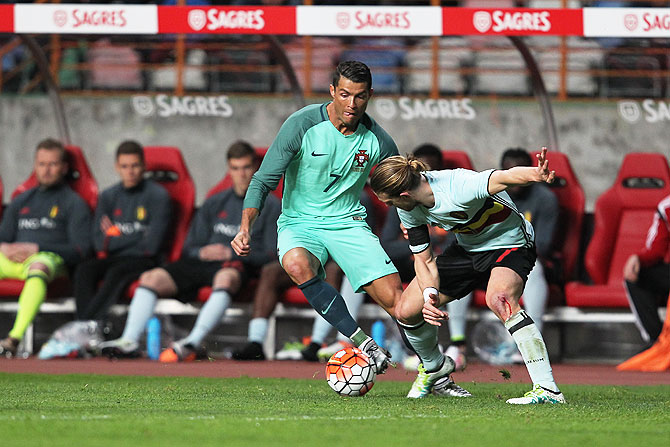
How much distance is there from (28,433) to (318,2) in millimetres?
9603

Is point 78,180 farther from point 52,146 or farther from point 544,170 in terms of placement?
point 544,170

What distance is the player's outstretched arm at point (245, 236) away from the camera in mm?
6207

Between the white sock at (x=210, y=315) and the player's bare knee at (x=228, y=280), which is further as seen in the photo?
the player's bare knee at (x=228, y=280)

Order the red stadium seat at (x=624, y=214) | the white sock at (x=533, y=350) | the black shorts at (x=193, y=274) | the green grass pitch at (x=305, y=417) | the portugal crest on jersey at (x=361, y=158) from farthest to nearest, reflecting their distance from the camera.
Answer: the red stadium seat at (x=624, y=214), the black shorts at (x=193, y=274), the portugal crest on jersey at (x=361, y=158), the white sock at (x=533, y=350), the green grass pitch at (x=305, y=417)

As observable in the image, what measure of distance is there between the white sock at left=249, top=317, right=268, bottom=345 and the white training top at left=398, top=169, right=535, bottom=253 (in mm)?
3307

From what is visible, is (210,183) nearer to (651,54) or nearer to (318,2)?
(318,2)

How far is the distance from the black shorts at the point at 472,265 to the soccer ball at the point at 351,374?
601 mm

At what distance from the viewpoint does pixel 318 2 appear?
13.5 m

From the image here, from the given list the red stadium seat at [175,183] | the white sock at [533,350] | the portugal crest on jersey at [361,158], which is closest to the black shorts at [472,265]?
the white sock at [533,350]

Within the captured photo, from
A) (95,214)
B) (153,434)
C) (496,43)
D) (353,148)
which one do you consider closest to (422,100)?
(496,43)

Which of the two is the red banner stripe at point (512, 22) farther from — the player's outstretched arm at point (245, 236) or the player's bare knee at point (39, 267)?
the player's bare knee at point (39, 267)

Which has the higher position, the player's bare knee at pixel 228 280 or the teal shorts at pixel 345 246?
the teal shorts at pixel 345 246

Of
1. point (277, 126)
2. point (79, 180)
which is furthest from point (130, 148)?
point (277, 126)

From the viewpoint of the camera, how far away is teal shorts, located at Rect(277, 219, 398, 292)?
268 inches
